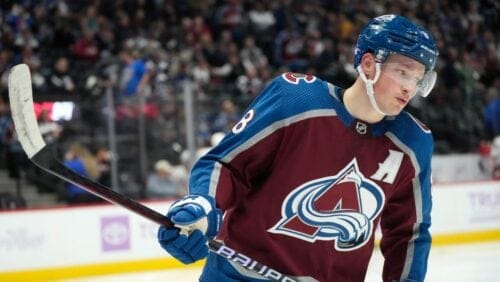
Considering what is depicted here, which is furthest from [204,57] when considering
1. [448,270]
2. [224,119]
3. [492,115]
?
[448,270]

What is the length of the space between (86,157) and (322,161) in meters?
4.95

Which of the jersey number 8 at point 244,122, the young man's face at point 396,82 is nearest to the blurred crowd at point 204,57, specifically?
the jersey number 8 at point 244,122

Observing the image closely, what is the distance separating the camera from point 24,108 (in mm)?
1840

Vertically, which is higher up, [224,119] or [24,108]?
[224,119]

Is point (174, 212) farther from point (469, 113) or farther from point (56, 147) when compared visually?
point (469, 113)

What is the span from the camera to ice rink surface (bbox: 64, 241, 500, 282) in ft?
18.2

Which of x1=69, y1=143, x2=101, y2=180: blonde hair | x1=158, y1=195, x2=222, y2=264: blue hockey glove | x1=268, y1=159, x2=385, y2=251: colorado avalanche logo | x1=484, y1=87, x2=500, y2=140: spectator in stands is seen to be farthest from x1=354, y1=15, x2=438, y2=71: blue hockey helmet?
x1=484, y1=87, x2=500, y2=140: spectator in stands

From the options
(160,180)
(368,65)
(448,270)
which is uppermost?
(368,65)

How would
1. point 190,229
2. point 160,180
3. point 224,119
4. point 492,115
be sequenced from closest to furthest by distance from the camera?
point 190,229 → point 160,180 → point 224,119 → point 492,115

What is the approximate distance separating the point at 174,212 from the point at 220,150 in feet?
0.79

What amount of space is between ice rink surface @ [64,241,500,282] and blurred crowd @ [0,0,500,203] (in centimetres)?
116

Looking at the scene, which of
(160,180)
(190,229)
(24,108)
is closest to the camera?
(24,108)

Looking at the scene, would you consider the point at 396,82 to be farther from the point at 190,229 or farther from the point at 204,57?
the point at 204,57

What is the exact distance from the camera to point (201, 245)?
6.46 ft
